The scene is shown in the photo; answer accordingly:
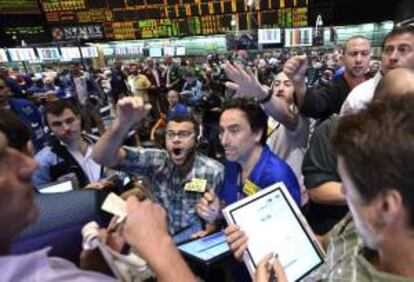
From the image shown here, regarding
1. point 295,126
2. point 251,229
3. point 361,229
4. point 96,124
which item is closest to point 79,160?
point 295,126

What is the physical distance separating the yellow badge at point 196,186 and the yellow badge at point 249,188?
1.14ft

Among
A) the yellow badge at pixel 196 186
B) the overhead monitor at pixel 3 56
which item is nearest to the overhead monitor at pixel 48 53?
the overhead monitor at pixel 3 56

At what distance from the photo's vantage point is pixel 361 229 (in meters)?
0.91

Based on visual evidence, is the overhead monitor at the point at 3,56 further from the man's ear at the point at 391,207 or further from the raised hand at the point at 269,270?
the man's ear at the point at 391,207

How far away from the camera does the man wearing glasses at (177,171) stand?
2262 millimetres

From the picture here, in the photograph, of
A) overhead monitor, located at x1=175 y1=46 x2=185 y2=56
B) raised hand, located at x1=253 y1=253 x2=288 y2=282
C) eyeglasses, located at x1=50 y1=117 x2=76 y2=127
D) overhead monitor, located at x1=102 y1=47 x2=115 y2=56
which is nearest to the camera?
raised hand, located at x1=253 y1=253 x2=288 y2=282

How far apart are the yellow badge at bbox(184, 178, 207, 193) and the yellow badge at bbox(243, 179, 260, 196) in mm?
347

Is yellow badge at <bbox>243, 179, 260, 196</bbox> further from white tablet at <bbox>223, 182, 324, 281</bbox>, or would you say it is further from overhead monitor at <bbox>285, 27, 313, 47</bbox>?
overhead monitor at <bbox>285, 27, 313, 47</bbox>

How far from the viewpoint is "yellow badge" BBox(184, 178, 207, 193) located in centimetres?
224

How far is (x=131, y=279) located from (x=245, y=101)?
148 centimetres

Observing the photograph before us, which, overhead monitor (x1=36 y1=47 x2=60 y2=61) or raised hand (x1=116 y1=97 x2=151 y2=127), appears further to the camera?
overhead monitor (x1=36 y1=47 x2=60 y2=61)

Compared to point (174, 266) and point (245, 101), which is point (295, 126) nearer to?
point (245, 101)

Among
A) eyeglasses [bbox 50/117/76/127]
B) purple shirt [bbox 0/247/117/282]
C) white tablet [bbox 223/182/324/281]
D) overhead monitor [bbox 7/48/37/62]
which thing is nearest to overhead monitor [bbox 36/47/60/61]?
overhead monitor [bbox 7/48/37/62]

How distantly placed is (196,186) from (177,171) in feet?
0.66
